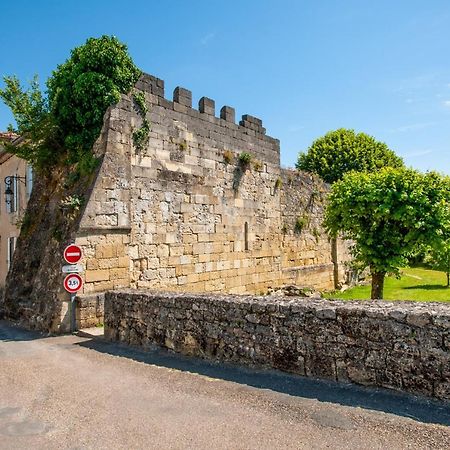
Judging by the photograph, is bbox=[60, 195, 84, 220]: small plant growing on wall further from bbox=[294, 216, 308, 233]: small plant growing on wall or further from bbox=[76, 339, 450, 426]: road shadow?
bbox=[294, 216, 308, 233]: small plant growing on wall

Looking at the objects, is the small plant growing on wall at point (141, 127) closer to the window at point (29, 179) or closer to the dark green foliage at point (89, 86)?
the dark green foliage at point (89, 86)

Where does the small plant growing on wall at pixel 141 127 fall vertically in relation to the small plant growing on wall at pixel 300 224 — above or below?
above

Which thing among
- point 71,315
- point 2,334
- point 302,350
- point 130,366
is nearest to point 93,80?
point 71,315

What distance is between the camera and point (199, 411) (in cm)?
397

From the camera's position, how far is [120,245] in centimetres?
876

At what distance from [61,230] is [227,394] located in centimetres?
589

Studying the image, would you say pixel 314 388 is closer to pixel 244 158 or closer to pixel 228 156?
pixel 228 156

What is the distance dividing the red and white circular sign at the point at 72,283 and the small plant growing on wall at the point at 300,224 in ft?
28.7

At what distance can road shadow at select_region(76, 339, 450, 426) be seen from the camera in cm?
374

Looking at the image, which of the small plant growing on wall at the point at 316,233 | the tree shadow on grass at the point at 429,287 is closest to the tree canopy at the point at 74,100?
the small plant growing on wall at the point at 316,233

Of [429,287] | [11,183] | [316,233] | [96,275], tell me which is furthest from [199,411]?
[429,287]

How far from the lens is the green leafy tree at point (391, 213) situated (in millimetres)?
10734

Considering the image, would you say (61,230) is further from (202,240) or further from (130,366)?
(130,366)

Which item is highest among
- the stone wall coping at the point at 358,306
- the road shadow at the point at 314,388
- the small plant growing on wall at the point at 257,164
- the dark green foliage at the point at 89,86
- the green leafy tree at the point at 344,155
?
the green leafy tree at the point at 344,155
